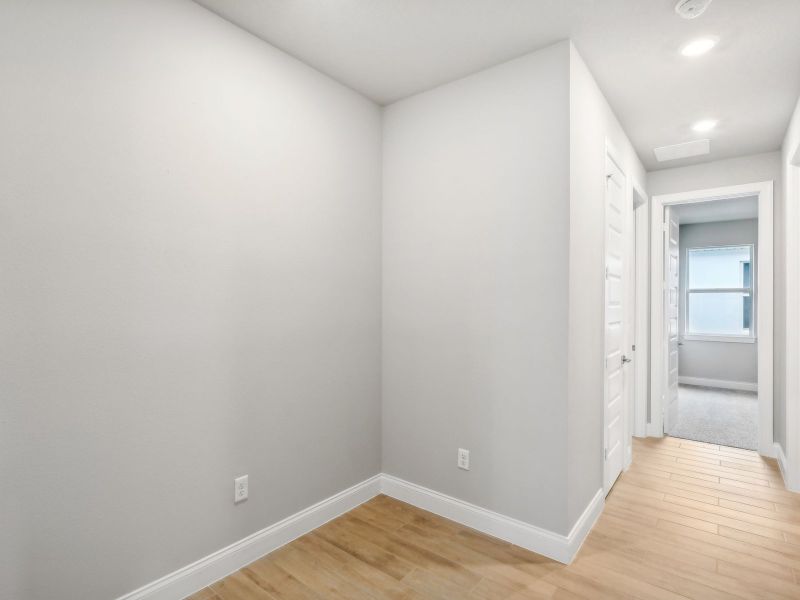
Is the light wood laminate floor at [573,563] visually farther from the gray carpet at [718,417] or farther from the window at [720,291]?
the window at [720,291]

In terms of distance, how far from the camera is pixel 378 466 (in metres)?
2.96

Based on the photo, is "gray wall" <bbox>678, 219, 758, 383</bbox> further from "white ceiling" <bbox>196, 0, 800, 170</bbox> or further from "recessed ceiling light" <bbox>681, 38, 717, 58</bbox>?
"recessed ceiling light" <bbox>681, 38, 717, 58</bbox>

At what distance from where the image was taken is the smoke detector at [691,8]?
184 centimetres

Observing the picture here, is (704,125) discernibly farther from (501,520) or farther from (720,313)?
(720,313)

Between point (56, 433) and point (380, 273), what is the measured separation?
1924mm

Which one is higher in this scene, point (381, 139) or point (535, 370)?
point (381, 139)

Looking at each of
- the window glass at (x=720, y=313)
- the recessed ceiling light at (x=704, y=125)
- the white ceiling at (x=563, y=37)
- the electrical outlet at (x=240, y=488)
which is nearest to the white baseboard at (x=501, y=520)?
the electrical outlet at (x=240, y=488)

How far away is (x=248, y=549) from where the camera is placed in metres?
2.12

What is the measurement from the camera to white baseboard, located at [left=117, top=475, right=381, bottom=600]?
1.82m

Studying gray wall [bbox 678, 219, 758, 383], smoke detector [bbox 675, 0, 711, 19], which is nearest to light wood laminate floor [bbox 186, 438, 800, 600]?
smoke detector [bbox 675, 0, 711, 19]

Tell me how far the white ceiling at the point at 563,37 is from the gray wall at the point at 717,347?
4491 mm

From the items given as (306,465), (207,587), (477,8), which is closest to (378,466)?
(306,465)

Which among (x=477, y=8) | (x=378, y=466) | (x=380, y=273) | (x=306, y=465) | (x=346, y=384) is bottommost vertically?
(x=378, y=466)

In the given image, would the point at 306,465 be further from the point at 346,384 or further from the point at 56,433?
the point at 56,433
